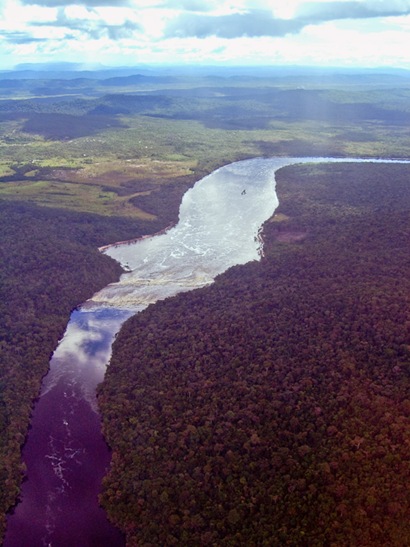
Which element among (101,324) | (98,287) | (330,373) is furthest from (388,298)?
(98,287)

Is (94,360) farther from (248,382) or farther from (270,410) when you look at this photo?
(270,410)

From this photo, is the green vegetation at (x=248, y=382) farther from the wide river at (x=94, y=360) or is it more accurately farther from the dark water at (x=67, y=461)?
the wide river at (x=94, y=360)

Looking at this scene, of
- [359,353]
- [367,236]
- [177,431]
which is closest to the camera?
[177,431]

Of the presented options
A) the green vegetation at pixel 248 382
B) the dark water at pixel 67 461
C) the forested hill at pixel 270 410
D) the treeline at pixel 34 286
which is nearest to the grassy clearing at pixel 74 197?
the treeline at pixel 34 286

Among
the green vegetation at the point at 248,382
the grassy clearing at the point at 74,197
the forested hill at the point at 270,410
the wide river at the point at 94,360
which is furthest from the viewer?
the grassy clearing at the point at 74,197

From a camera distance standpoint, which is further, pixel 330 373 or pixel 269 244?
pixel 269 244

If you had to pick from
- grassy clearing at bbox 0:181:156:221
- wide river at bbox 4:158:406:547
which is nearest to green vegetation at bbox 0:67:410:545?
wide river at bbox 4:158:406:547

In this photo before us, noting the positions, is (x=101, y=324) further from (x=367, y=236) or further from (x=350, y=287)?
(x=367, y=236)
